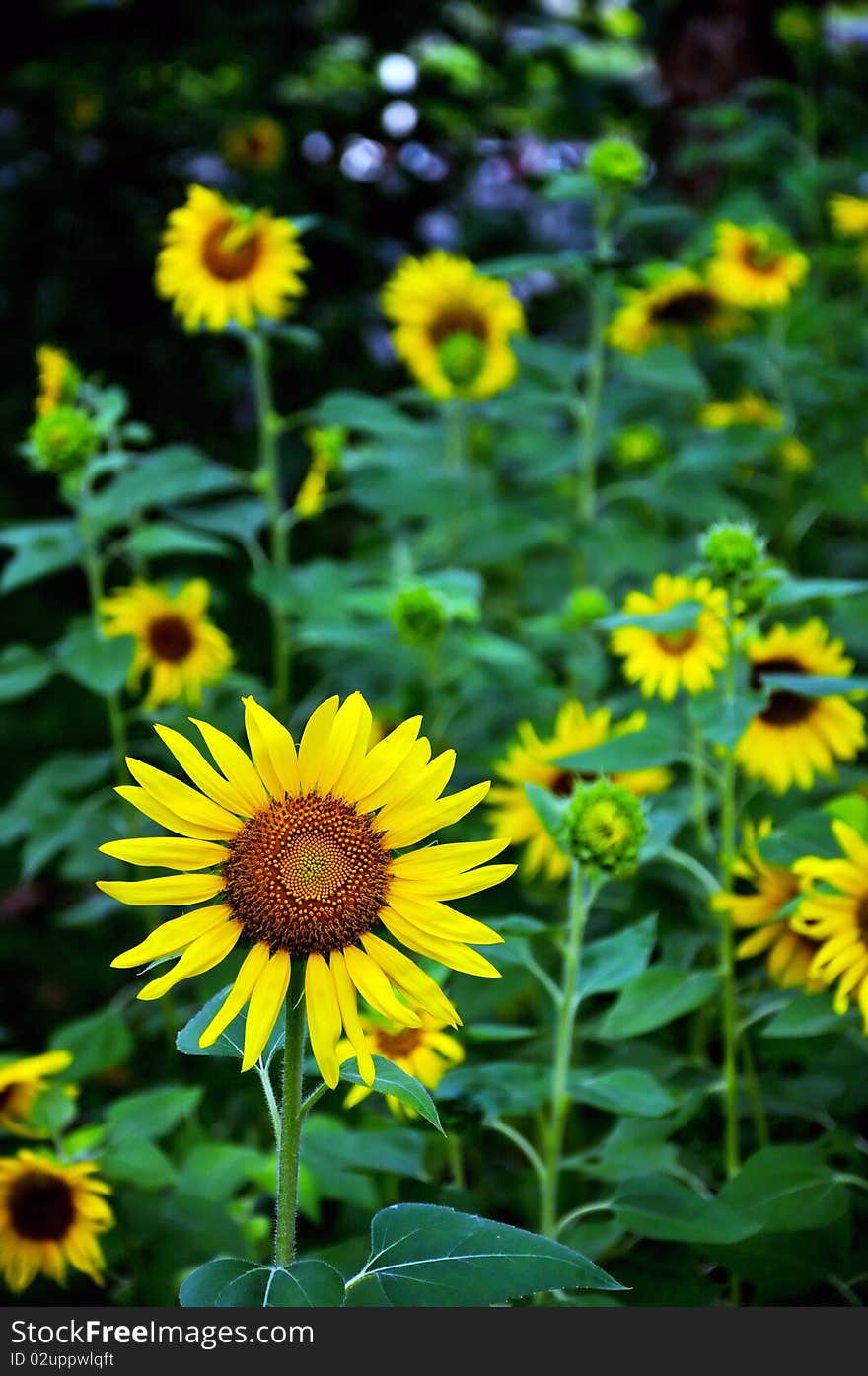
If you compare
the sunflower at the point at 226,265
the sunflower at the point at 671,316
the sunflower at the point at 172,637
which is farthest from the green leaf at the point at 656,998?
the sunflower at the point at 671,316

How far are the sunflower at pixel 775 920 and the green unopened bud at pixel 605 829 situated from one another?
0.17m

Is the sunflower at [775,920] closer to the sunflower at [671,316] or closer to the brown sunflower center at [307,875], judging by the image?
the brown sunflower center at [307,875]

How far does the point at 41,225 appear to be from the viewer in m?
2.66

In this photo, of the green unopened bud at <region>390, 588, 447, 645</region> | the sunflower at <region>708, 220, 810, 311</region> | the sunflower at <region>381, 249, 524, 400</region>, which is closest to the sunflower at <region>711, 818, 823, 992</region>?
the green unopened bud at <region>390, 588, 447, 645</region>

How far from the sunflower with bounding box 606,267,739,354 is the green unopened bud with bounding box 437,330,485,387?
0.26m

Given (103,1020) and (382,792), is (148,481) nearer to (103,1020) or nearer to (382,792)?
(103,1020)

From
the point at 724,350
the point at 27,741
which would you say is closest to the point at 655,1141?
the point at 724,350

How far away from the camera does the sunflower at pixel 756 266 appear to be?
73.7 inches

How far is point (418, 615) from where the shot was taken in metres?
1.31

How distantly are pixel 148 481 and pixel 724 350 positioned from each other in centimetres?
99

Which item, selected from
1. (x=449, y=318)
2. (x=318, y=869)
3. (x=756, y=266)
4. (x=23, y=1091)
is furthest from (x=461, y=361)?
(x=318, y=869)

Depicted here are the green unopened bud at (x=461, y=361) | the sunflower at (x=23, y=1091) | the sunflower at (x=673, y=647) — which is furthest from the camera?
the green unopened bud at (x=461, y=361)

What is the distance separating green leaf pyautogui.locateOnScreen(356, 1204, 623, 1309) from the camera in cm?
63

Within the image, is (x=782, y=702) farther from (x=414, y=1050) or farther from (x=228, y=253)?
(x=228, y=253)
